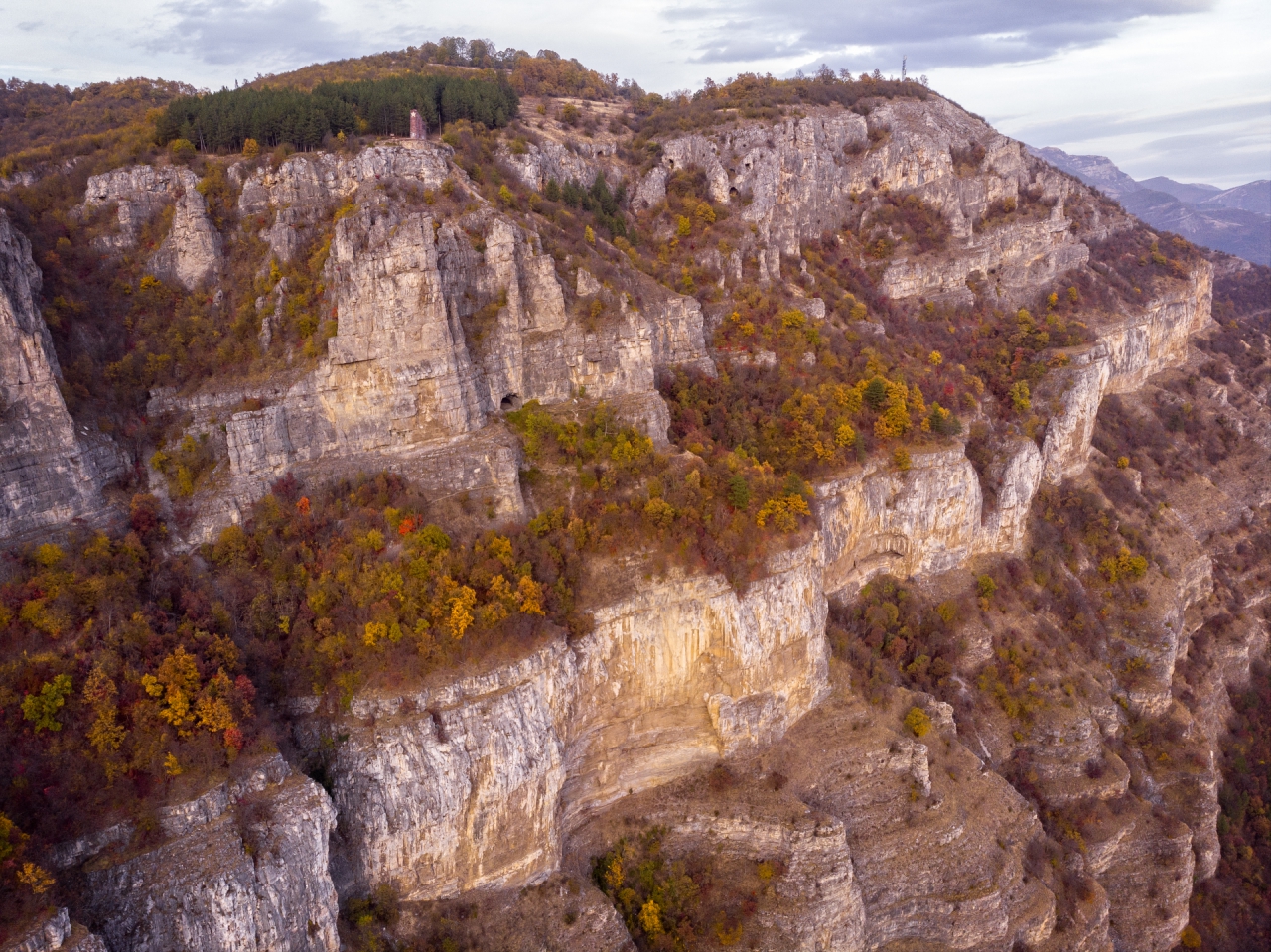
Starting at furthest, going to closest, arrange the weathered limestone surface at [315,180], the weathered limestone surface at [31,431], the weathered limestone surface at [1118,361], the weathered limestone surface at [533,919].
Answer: the weathered limestone surface at [1118,361] → the weathered limestone surface at [315,180] → the weathered limestone surface at [31,431] → the weathered limestone surface at [533,919]

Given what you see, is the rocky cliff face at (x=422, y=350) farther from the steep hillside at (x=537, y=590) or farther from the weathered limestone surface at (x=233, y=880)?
the weathered limestone surface at (x=233, y=880)

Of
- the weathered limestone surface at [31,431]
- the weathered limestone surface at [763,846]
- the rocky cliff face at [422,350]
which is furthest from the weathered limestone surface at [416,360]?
the weathered limestone surface at [763,846]

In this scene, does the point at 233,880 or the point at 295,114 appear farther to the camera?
the point at 295,114

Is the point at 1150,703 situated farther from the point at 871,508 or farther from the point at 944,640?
the point at 871,508

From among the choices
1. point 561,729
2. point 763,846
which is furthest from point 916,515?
point 561,729

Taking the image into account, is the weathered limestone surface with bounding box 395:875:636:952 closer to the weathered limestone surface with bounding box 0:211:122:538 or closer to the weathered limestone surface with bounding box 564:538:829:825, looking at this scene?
the weathered limestone surface with bounding box 564:538:829:825

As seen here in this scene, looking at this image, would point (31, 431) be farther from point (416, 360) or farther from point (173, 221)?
point (416, 360)
